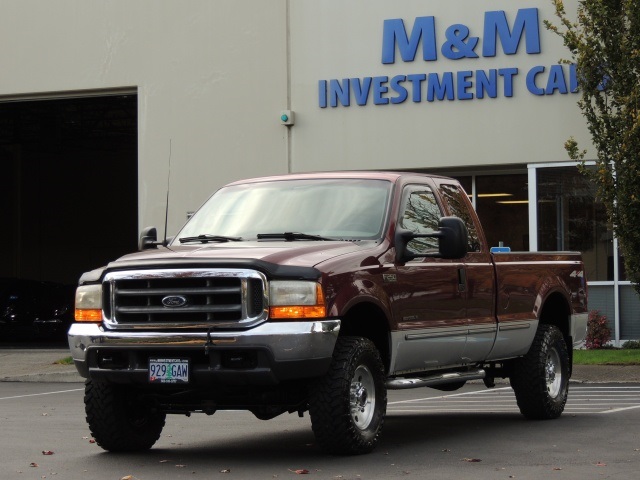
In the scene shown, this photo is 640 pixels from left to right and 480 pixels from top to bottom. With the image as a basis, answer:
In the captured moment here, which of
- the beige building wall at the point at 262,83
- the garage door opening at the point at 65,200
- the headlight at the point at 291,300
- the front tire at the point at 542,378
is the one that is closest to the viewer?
the headlight at the point at 291,300

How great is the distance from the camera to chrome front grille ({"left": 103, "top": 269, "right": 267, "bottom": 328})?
9.28 m

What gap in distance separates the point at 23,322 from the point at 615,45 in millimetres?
15788

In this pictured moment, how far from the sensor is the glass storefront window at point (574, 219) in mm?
23422

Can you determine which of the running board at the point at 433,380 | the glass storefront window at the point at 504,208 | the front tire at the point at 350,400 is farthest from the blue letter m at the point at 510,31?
the front tire at the point at 350,400

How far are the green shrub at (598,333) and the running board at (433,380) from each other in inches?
448

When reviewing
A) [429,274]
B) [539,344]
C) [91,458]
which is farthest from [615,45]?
[91,458]

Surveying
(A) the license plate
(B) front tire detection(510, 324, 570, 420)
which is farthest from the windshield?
(B) front tire detection(510, 324, 570, 420)

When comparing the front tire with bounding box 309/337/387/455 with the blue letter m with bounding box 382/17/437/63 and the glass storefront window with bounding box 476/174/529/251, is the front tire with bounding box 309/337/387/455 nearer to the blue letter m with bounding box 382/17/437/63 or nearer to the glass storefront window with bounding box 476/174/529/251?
the glass storefront window with bounding box 476/174/529/251

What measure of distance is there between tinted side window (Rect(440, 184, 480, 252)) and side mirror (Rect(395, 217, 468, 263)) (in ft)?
4.09

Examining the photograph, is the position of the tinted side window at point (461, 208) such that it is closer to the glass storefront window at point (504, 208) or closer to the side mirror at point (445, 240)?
the side mirror at point (445, 240)

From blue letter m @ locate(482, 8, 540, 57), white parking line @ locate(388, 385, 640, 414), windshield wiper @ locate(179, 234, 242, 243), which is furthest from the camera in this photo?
blue letter m @ locate(482, 8, 540, 57)

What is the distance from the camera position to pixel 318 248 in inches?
389

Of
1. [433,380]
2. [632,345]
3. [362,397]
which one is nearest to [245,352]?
[362,397]

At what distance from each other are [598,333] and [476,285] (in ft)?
39.7
